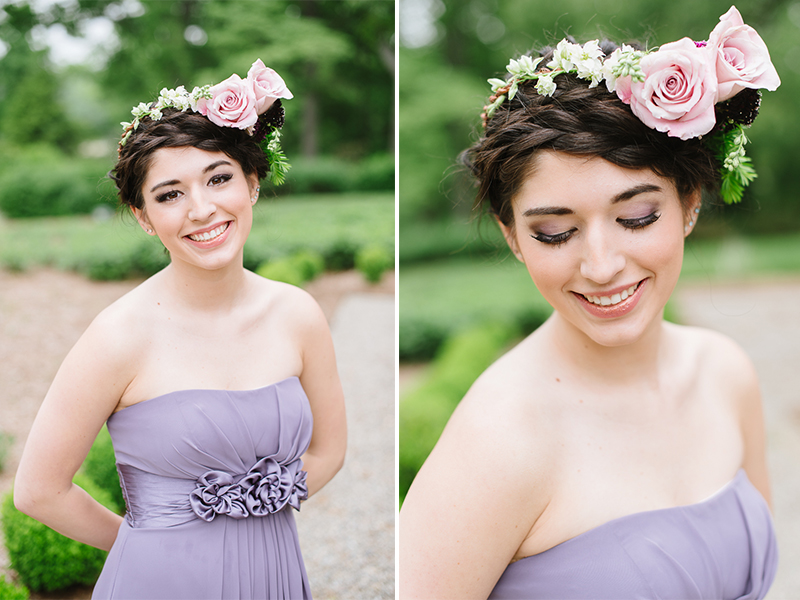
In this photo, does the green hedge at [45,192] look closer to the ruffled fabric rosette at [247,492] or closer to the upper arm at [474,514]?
the ruffled fabric rosette at [247,492]

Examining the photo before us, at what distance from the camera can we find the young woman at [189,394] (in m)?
1.90

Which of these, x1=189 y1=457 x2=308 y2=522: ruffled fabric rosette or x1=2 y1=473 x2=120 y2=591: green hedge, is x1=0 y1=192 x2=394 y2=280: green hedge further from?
x1=189 y1=457 x2=308 y2=522: ruffled fabric rosette

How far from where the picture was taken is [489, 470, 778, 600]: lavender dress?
5.70ft

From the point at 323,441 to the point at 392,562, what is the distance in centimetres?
303

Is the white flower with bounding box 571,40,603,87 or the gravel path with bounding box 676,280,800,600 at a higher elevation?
the white flower with bounding box 571,40,603,87

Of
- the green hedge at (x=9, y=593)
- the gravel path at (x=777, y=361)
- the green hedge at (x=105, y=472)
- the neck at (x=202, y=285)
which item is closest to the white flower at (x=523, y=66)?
the neck at (x=202, y=285)

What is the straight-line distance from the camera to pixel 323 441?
2.48 meters

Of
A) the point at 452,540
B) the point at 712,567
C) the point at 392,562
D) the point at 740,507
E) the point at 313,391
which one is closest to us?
the point at 452,540

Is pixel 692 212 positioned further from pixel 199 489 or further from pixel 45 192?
pixel 45 192

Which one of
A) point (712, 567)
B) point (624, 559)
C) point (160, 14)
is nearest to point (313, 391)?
point (624, 559)

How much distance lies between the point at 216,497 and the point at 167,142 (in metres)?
1.14

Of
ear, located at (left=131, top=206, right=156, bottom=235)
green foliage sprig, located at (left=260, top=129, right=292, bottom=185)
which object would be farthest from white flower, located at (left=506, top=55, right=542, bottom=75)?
ear, located at (left=131, top=206, right=156, bottom=235)

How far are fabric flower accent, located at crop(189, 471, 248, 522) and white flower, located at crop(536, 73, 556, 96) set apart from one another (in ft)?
5.00

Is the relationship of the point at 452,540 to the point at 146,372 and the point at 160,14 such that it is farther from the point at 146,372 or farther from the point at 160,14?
the point at 160,14
